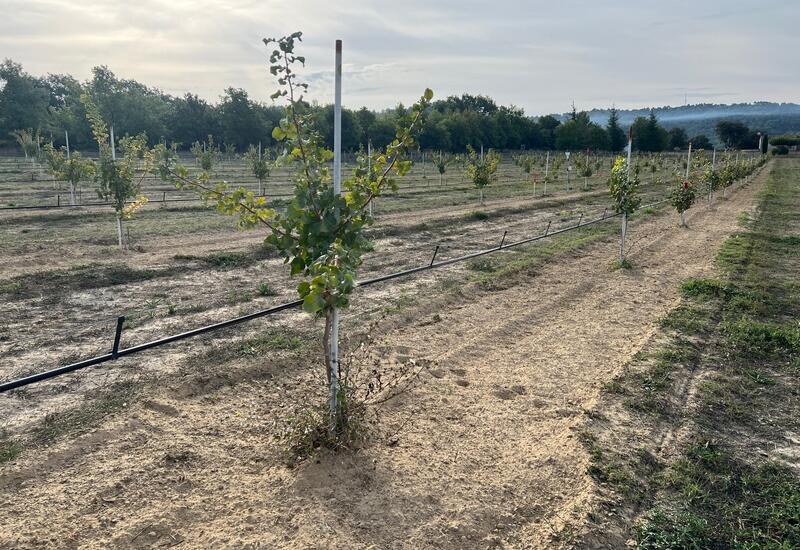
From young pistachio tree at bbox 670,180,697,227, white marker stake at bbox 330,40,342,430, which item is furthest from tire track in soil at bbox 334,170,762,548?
young pistachio tree at bbox 670,180,697,227

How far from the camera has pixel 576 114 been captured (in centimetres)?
9081

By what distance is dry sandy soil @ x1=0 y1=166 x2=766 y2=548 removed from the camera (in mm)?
3643

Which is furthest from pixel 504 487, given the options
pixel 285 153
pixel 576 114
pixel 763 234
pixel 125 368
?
pixel 576 114

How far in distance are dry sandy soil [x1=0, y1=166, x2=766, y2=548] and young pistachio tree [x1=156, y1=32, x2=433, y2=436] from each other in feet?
2.29

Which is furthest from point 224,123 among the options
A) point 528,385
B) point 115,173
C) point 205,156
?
point 528,385

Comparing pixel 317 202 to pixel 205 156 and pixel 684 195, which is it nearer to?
pixel 684 195

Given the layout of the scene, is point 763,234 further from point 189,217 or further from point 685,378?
point 189,217

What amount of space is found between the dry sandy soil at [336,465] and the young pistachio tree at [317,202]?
70 centimetres

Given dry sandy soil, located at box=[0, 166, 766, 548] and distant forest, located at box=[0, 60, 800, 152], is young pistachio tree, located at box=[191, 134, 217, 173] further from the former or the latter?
dry sandy soil, located at box=[0, 166, 766, 548]

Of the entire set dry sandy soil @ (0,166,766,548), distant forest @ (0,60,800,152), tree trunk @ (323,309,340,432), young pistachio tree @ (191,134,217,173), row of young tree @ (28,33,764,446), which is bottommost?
dry sandy soil @ (0,166,766,548)

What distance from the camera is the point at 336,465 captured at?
14.3ft

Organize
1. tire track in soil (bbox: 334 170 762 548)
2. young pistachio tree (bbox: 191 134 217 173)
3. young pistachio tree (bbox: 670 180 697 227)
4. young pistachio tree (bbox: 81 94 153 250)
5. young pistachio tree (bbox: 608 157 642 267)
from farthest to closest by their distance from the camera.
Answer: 1. young pistachio tree (bbox: 191 134 217 173)
2. young pistachio tree (bbox: 670 180 697 227)
3. young pistachio tree (bbox: 81 94 153 250)
4. young pistachio tree (bbox: 608 157 642 267)
5. tire track in soil (bbox: 334 170 762 548)

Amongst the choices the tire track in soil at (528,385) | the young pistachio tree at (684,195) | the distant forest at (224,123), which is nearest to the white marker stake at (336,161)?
the tire track in soil at (528,385)

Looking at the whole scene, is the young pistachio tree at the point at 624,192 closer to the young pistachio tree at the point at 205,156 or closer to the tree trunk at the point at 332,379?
the tree trunk at the point at 332,379
